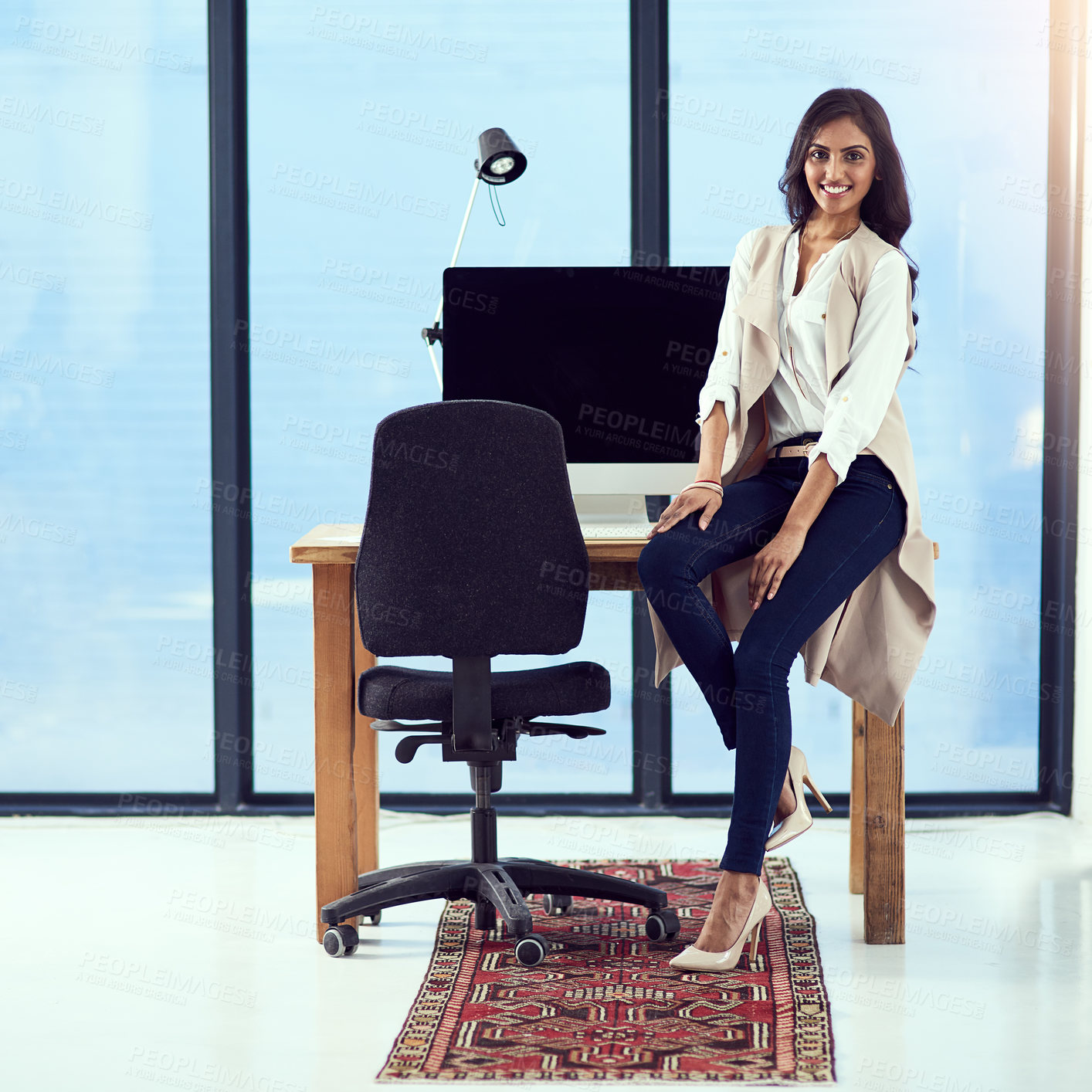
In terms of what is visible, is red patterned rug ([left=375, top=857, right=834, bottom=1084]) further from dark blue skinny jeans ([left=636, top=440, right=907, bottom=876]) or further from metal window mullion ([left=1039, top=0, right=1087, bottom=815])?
metal window mullion ([left=1039, top=0, right=1087, bottom=815])

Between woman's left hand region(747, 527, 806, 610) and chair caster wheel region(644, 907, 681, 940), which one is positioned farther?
chair caster wheel region(644, 907, 681, 940)

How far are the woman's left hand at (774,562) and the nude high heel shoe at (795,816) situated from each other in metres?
0.28

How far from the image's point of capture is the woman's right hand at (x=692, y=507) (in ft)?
7.28

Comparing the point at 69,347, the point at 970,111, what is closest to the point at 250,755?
the point at 69,347

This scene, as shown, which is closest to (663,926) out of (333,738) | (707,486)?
(333,738)

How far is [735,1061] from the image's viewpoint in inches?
70.3

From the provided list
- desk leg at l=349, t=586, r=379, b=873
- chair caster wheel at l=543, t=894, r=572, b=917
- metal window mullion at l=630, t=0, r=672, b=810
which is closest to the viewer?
chair caster wheel at l=543, t=894, r=572, b=917

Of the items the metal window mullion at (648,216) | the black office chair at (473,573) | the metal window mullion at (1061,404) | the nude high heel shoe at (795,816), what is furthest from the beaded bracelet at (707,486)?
the metal window mullion at (1061,404)

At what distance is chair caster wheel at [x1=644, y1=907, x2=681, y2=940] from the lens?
2.30 meters

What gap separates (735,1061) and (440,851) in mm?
1279

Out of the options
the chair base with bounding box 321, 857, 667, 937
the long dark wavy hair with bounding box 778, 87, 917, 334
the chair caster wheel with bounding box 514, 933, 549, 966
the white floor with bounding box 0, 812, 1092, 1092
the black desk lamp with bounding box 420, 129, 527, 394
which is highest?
the black desk lamp with bounding box 420, 129, 527, 394

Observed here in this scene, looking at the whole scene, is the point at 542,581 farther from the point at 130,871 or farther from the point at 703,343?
the point at 130,871

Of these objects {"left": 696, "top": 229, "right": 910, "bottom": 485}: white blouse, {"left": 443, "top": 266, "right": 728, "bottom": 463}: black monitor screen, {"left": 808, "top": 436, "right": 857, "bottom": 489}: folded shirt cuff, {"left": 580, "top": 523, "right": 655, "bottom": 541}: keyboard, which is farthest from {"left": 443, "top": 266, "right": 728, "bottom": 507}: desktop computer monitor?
{"left": 808, "top": 436, "right": 857, "bottom": 489}: folded shirt cuff

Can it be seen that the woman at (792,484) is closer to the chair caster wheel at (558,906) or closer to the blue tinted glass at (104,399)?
the chair caster wheel at (558,906)
